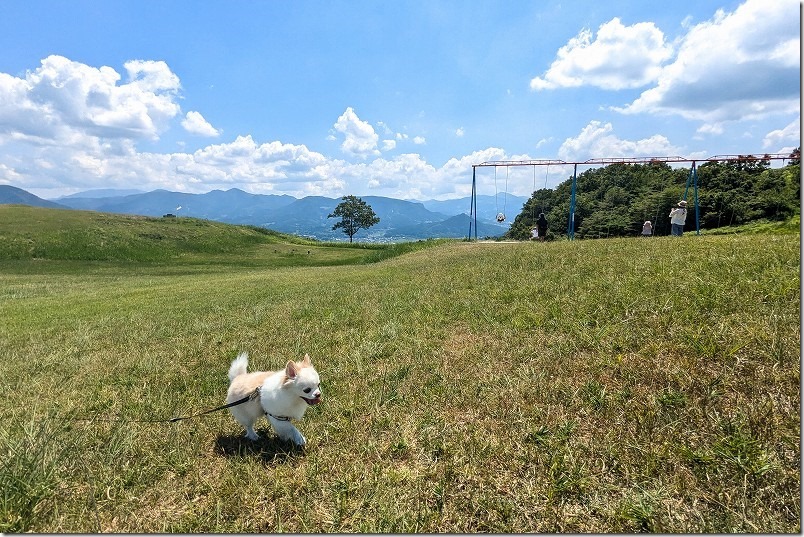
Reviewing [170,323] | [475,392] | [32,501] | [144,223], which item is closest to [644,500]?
[475,392]

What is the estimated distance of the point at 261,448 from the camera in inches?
170

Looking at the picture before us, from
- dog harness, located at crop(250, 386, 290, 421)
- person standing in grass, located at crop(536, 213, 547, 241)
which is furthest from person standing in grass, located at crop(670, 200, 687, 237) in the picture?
dog harness, located at crop(250, 386, 290, 421)

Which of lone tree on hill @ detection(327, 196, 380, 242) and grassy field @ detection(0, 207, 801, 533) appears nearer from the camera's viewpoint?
grassy field @ detection(0, 207, 801, 533)

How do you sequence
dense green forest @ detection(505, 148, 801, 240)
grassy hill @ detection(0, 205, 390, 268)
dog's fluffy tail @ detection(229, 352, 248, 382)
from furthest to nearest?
grassy hill @ detection(0, 205, 390, 268) < dense green forest @ detection(505, 148, 801, 240) < dog's fluffy tail @ detection(229, 352, 248, 382)

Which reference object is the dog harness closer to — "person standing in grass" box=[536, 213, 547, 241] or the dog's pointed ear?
the dog's pointed ear

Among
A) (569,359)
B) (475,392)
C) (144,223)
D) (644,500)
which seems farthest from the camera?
(144,223)

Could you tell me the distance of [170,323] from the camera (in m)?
10.8

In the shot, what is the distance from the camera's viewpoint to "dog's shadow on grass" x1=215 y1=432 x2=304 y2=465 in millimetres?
4102

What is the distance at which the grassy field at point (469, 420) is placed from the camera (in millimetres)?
3127

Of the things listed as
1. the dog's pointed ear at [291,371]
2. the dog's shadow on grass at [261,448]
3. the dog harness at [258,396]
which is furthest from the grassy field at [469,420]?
the dog's pointed ear at [291,371]

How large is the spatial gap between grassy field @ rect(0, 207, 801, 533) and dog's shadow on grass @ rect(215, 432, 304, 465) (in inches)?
2.0

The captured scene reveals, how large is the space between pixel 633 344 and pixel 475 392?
2.35 meters

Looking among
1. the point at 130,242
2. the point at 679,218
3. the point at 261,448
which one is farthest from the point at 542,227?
the point at 130,242

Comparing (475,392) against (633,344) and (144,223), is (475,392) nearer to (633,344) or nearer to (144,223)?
(633,344)
